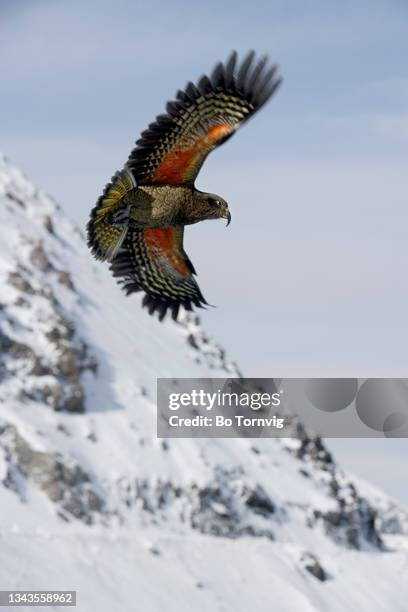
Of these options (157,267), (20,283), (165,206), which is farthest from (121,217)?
(20,283)

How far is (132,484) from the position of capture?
127 m

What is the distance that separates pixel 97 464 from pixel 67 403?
10658mm

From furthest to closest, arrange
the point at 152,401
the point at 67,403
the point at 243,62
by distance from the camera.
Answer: the point at 152,401 < the point at 67,403 < the point at 243,62

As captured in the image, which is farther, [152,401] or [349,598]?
[152,401]

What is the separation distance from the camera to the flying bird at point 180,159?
17516 millimetres

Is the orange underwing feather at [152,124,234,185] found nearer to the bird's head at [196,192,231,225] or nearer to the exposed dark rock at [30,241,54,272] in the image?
the bird's head at [196,192,231,225]

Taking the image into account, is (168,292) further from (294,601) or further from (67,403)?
(67,403)

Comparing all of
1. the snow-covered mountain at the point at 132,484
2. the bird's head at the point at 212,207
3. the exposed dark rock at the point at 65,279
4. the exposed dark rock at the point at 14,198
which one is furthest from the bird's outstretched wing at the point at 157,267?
the exposed dark rock at the point at 14,198

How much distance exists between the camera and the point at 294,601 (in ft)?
404

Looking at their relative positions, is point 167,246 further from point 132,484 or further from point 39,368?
point 39,368

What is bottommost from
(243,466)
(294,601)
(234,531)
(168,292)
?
(168,292)

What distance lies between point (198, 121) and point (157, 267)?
2511 mm

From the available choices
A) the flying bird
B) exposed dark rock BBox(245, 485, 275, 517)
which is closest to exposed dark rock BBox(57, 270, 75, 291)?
exposed dark rock BBox(245, 485, 275, 517)

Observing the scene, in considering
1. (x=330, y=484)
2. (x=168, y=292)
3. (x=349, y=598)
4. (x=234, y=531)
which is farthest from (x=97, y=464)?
(x=168, y=292)
